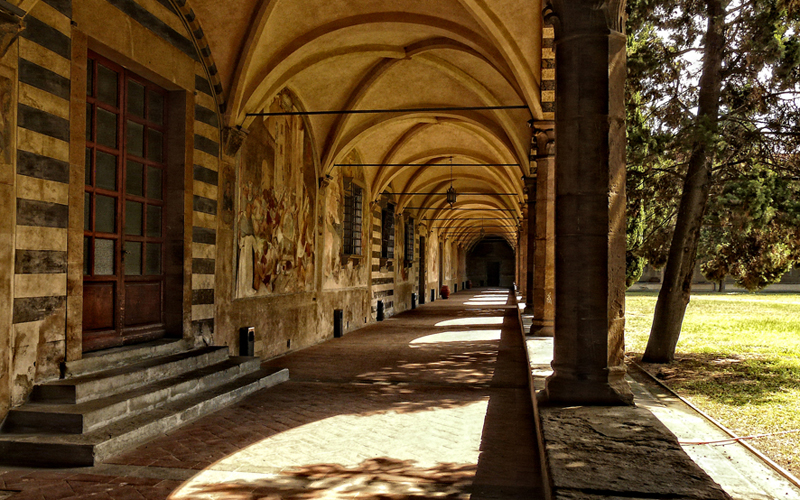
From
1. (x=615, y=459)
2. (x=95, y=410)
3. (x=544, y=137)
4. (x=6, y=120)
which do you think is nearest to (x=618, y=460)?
(x=615, y=459)

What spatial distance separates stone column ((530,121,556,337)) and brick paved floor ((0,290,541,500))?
6.40ft

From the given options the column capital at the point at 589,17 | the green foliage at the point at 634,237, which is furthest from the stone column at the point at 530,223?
the column capital at the point at 589,17

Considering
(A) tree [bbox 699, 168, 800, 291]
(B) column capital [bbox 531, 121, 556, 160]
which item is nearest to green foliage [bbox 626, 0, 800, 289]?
(A) tree [bbox 699, 168, 800, 291]

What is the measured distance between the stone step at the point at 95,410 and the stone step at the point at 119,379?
72mm

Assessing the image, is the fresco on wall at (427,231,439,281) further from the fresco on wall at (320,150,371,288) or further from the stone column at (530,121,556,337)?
the stone column at (530,121,556,337)

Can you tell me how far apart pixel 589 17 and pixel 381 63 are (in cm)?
759

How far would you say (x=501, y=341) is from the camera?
12.3 meters

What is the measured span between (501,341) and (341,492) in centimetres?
893

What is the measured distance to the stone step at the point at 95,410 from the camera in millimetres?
4488

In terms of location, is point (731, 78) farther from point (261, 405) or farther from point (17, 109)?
point (17, 109)

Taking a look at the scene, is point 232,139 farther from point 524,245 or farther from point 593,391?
point 524,245

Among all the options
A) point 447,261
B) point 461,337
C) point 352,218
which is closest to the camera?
point 461,337

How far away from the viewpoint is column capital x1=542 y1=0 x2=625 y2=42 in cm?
373

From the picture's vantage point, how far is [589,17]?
374 cm
